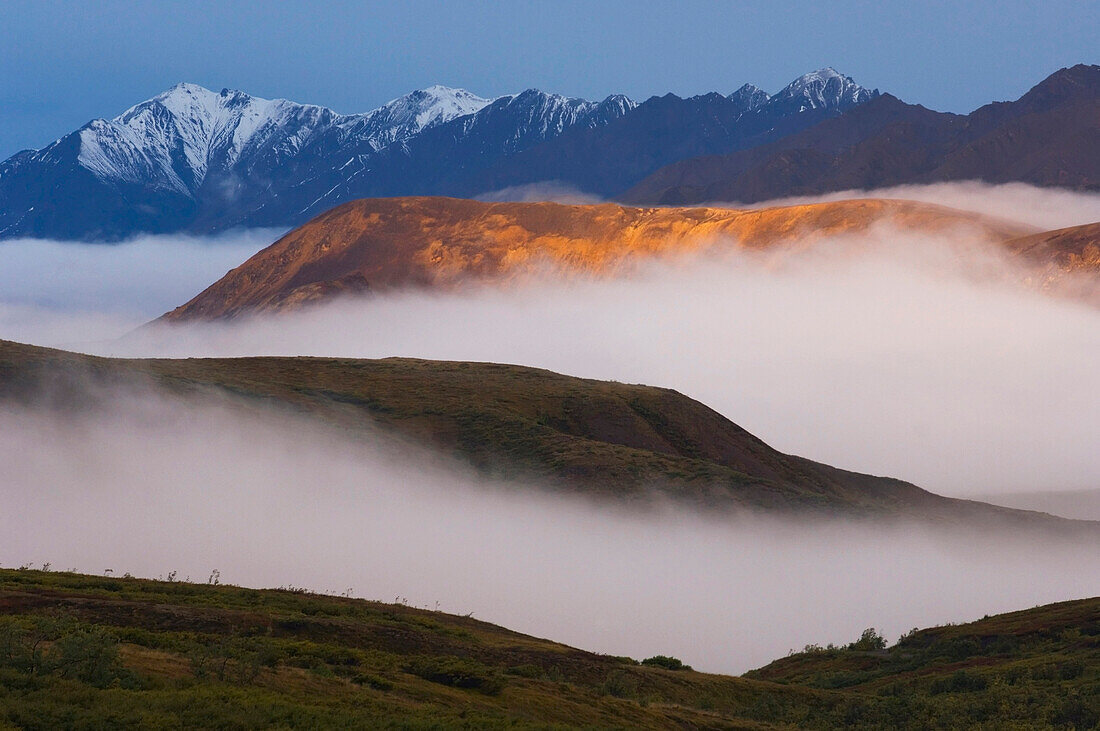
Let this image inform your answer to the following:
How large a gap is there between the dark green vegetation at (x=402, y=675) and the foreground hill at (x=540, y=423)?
61.9 meters

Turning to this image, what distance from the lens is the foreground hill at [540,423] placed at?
387ft

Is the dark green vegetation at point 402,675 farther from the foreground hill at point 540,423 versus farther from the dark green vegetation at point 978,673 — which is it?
the foreground hill at point 540,423

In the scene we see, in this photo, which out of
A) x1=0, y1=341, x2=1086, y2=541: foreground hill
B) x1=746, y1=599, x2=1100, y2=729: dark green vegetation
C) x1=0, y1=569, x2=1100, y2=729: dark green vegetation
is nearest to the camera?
x1=0, y1=569, x2=1100, y2=729: dark green vegetation

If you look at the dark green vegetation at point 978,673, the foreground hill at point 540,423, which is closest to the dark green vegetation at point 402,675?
the dark green vegetation at point 978,673

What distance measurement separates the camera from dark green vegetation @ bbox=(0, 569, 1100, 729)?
28.4m

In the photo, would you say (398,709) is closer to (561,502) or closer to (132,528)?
(132,528)

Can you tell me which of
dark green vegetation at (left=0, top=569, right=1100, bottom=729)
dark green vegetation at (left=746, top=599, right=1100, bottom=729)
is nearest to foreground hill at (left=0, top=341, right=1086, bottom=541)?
dark green vegetation at (left=746, top=599, right=1100, bottom=729)

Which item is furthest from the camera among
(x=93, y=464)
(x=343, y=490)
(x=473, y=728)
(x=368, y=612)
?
(x=343, y=490)

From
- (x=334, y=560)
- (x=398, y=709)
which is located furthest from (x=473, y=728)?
→ (x=334, y=560)

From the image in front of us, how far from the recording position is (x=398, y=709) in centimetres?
3102

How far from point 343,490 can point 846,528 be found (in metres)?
51.6

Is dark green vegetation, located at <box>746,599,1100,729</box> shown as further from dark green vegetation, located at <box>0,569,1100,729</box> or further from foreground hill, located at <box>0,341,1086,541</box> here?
foreground hill, located at <box>0,341,1086,541</box>

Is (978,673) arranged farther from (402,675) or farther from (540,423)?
(540,423)

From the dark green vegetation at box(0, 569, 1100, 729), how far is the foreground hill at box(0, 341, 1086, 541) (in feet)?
203
